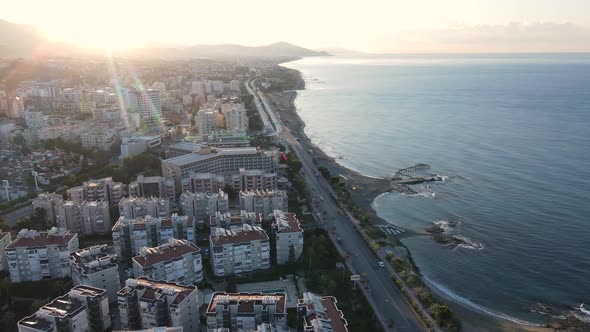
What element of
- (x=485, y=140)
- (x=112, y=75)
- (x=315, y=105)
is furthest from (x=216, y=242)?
(x=112, y=75)

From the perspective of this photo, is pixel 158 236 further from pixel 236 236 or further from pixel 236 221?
pixel 236 236

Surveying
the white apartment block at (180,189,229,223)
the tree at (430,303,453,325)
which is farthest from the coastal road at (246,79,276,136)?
the tree at (430,303,453,325)

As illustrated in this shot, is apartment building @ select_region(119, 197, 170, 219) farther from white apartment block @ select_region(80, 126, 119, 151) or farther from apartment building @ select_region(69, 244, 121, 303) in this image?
white apartment block @ select_region(80, 126, 119, 151)

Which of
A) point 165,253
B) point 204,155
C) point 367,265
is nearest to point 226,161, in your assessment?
point 204,155

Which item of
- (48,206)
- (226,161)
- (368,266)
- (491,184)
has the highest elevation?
(226,161)

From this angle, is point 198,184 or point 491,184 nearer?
point 198,184

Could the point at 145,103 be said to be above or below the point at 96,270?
above

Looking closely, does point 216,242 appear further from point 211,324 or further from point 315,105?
point 315,105
